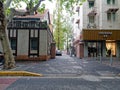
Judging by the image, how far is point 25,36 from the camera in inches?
1330

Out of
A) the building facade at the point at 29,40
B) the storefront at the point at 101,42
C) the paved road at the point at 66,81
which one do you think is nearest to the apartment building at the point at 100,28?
the storefront at the point at 101,42

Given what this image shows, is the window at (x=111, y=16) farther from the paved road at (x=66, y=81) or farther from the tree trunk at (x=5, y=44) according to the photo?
the tree trunk at (x=5, y=44)

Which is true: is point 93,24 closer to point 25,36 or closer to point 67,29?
point 25,36

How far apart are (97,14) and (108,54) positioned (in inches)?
265

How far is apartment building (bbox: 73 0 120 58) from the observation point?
40.7m

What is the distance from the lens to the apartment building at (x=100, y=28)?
40.7 m

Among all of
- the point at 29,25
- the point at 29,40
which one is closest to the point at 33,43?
the point at 29,40

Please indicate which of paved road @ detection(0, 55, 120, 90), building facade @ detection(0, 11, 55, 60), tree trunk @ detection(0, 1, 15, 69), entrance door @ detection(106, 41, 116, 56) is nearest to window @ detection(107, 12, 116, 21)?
entrance door @ detection(106, 41, 116, 56)

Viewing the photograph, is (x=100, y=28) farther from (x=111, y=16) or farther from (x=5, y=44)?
(x=5, y=44)


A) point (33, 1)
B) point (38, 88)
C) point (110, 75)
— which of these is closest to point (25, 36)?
point (33, 1)

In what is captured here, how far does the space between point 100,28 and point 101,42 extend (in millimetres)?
2486

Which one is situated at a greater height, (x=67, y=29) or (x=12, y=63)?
(x=67, y=29)

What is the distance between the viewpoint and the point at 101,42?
1671 inches

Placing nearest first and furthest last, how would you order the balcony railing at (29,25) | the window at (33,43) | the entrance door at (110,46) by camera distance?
1. the window at (33,43)
2. the balcony railing at (29,25)
3. the entrance door at (110,46)
